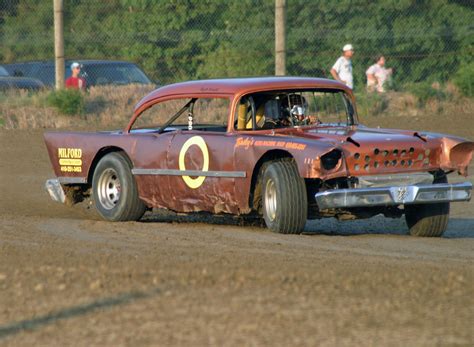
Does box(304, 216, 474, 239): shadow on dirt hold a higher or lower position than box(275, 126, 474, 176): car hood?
lower

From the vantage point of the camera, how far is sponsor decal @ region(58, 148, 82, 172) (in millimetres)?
12488

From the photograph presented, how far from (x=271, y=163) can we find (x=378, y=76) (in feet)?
42.3

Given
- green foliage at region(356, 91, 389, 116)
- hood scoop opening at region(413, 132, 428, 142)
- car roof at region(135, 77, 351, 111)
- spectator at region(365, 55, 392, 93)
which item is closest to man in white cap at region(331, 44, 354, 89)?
green foliage at region(356, 91, 389, 116)

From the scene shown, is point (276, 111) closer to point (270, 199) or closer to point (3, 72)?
point (270, 199)

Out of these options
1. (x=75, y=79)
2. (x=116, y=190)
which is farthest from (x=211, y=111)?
(x=116, y=190)

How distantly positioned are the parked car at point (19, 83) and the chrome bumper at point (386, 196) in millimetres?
12165

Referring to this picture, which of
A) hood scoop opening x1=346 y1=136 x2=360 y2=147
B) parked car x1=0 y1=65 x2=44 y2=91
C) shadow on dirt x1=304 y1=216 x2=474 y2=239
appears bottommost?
shadow on dirt x1=304 y1=216 x2=474 y2=239

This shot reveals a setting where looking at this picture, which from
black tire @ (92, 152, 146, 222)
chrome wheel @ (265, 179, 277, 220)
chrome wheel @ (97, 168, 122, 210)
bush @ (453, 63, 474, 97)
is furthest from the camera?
bush @ (453, 63, 474, 97)

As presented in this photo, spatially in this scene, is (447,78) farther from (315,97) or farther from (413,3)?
(315,97)

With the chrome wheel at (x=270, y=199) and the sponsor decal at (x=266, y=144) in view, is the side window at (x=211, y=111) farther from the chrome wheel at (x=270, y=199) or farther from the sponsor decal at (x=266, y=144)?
the chrome wheel at (x=270, y=199)

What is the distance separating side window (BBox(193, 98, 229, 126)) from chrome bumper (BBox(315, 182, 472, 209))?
9625 mm

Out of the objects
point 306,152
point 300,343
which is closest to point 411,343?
point 300,343

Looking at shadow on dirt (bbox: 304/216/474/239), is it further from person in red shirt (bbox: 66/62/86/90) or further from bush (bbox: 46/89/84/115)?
person in red shirt (bbox: 66/62/86/90)

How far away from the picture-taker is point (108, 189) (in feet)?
40.5
